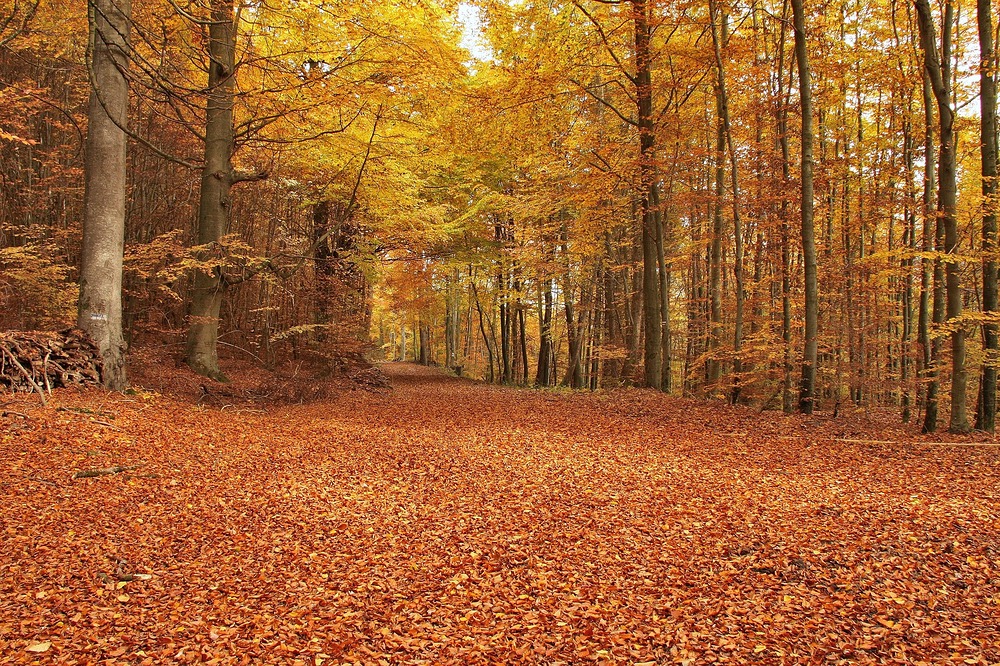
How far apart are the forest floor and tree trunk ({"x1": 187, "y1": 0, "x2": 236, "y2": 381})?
3.68 meters

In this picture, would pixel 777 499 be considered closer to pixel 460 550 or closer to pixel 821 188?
pixel 460 550

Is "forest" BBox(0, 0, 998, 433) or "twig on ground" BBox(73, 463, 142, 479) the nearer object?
"twig on ground" BBox(73, 463, 142, 479)

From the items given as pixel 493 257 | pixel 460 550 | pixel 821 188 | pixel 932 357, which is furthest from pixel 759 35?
pixel 460 550

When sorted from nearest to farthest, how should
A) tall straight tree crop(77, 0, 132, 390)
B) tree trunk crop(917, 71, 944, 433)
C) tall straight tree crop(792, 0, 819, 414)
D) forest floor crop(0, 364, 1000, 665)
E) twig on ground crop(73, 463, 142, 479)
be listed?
1. forest floor crop(0, 364, 1000, 665)
2. twig on ground crop(73, 463, 142, 479)
3. tall straight tree crop(77, 0, 132, 390)
4. tree trunk crop(917, 71, 944, 433)
5. tall straight tree crop(792, 0, 819, 414)

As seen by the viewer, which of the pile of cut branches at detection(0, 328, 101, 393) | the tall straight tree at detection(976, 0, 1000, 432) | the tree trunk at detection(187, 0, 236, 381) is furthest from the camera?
the tree trunk at detection(187, 0, 236, 381)

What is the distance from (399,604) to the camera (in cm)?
310

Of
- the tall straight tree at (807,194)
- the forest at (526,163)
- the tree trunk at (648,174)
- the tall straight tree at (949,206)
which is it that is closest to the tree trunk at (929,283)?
the forest at (526,163)

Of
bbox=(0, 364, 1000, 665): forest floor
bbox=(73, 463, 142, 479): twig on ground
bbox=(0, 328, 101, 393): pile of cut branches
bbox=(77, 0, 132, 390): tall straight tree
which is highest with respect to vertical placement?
bbox=(77, 0, 132, 390): tall straight tree

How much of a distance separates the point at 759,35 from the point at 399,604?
1300 cm

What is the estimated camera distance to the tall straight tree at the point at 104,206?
6961 millimetres

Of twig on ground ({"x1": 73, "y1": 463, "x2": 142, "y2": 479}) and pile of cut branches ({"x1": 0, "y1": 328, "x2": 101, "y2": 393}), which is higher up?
pile of cut branches ({"x1": 0, "y1": 328, "x2": 101, "y2": 393})

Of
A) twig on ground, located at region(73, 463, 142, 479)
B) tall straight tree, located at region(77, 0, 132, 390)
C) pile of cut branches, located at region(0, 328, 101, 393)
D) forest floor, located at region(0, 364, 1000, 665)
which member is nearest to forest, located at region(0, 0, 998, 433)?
tall straight tree, located at region(77, 0, 132, 390)

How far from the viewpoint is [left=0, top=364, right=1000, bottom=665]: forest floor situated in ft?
8.71

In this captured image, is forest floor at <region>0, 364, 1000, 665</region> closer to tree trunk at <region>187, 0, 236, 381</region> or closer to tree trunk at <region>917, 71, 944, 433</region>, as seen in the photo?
tree trunk at <region>917, 71, 944, 433</region>
